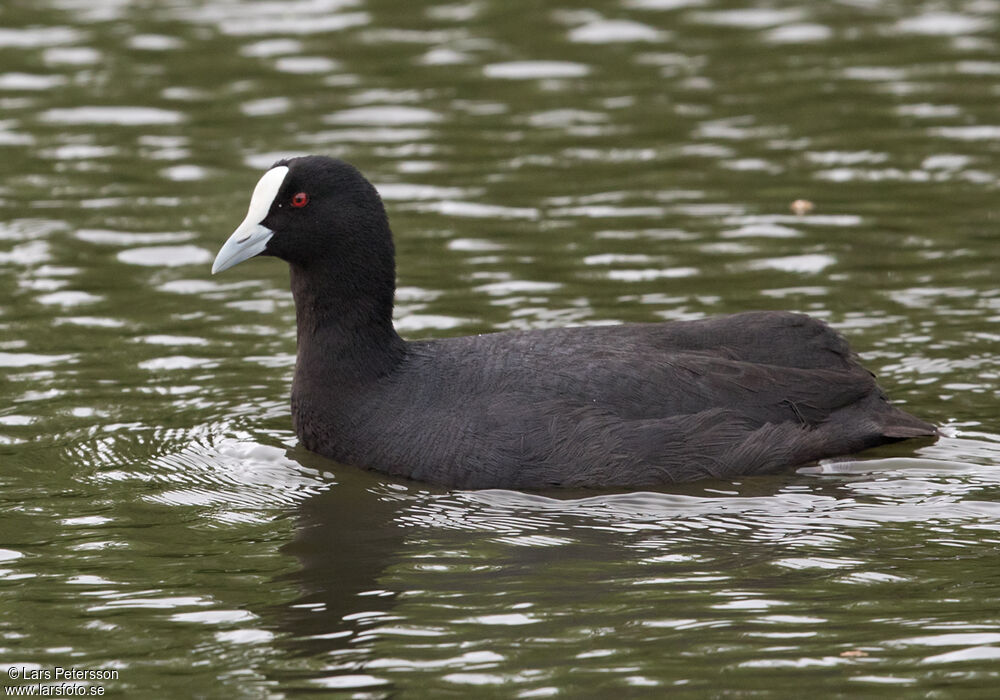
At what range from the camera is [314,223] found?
878 cm

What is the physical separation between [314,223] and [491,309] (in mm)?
2311

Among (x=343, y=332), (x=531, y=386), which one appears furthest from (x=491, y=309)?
(x=531, y=386)

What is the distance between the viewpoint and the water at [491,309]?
664 cm

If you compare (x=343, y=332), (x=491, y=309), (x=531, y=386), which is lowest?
(x=491, y=309)

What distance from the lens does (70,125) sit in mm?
14383

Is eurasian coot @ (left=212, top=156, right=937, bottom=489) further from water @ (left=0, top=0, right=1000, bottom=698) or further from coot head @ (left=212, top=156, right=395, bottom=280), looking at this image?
water @ (left=0, top=0, right=1000, bottom=698)

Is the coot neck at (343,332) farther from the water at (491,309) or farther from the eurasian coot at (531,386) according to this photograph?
the water at (491,309)

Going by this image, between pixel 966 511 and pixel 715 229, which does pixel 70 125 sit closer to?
pixel 715 229

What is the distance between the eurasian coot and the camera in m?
8.32

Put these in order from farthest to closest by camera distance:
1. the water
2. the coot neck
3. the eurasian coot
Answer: the coot neck < the eurasian coot < the water

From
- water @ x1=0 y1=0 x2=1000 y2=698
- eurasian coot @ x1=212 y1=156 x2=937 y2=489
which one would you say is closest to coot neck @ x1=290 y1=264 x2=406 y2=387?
eurasian coot @ x1=212 y1=156 x2=937 y2=489

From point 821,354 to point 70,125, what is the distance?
26.2 feet

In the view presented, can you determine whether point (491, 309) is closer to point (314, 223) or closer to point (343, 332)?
point (343, 332)

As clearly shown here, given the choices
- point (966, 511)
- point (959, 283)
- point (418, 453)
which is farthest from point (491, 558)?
Answer: point (959, 283)
